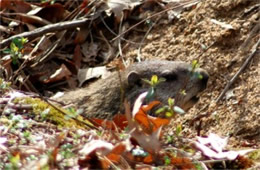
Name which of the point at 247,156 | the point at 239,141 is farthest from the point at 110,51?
the point at 247,156

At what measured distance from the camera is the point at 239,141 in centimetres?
560

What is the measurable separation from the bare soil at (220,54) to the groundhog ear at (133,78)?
544 mm

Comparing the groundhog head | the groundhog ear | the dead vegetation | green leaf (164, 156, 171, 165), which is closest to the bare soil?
the dead vegetation

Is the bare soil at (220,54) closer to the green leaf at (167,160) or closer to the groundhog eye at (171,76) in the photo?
the groundhog eye at (171,76)

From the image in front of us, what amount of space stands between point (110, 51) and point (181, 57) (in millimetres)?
897

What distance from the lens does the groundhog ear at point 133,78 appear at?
6.52 metres

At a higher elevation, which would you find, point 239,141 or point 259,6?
point 259,6

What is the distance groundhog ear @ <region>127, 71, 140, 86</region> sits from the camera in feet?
21.4

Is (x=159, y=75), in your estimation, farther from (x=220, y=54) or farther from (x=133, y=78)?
(x=220, y=54)

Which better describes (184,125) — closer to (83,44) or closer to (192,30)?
(192,30)

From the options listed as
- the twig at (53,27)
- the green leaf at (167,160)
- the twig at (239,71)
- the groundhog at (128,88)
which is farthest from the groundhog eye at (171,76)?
the green leaf at (167,160)

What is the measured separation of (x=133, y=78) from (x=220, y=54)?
0.86 m

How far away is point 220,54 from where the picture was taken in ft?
21.4

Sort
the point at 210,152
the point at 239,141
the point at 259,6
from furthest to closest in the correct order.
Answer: the point at 259,6 → the point at 239,141 → the point at 210,152
